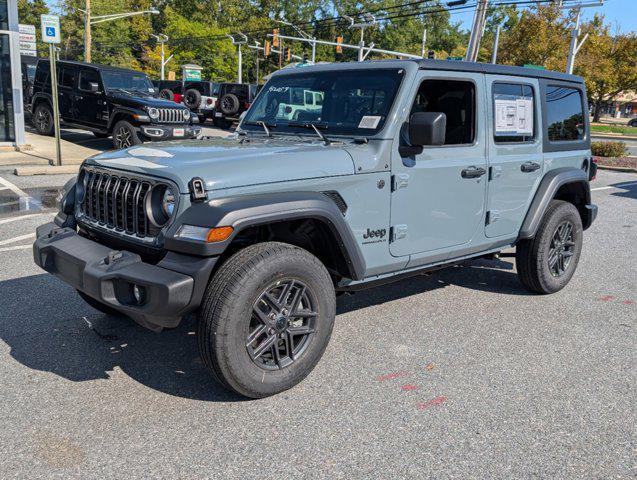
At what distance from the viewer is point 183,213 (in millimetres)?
2914

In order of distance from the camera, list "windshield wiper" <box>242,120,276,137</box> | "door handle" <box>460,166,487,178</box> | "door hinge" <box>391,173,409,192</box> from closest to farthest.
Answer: "door hinge" <box>391,173,409,192</box>, "door handle" <box>460,166,487,178</box>, "windshield wiper" <box>242,120,276,137</box>

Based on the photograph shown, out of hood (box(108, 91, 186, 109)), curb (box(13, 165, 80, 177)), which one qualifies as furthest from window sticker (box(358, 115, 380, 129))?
hood (box(108, 91, 186, 109))

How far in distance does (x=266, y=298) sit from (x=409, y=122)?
1465 millimetres

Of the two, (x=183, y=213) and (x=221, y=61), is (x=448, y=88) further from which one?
(x=221, y=61)

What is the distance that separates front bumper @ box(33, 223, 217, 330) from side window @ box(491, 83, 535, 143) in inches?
104

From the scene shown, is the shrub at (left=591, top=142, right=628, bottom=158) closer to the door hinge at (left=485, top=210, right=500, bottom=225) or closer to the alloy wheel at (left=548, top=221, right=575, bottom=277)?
the alloy wheel at (left=548, top=221, right=575, bottom=277)

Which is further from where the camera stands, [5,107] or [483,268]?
[5,107]

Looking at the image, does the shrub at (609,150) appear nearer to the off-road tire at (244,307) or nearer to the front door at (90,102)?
the front door at (90,102)

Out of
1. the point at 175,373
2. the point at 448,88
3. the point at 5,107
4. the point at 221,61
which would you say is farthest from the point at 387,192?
the point at 221,61

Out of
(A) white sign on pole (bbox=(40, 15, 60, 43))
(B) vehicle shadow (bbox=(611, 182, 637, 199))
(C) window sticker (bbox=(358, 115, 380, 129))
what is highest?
(A) white sign on pole (bbox=(40, 15, 60, 43))

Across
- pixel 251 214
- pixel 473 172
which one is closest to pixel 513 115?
pixel 473 172

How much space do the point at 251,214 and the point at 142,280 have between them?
2.06ft

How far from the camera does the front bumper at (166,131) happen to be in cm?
1293

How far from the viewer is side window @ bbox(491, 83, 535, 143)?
4.38 m
